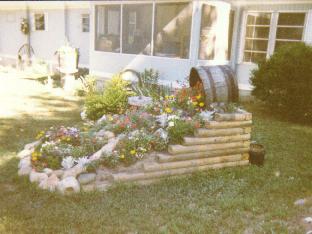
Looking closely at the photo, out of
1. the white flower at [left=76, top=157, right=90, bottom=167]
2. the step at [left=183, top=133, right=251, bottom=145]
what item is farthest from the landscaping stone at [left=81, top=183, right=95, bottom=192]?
the step at [left=183, top=133, right=251, bottom=145]

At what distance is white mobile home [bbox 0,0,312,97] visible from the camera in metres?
10.7

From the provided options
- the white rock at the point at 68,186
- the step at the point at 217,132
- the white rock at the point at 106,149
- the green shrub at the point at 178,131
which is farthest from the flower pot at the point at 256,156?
the white rock at the point at 68,186

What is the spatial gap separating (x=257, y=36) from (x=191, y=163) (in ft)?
25.3

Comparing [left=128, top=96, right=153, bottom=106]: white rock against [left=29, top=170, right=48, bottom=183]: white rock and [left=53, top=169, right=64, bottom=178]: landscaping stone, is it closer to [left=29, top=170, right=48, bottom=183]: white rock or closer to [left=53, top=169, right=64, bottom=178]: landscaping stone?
[left=53, top=169, right=64, bottom=178]: landscaping stone

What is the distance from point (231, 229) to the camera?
384 centimetres

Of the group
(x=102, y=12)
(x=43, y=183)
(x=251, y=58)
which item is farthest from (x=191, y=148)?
(x=102, y=12)

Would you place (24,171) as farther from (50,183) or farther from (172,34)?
(172,34)

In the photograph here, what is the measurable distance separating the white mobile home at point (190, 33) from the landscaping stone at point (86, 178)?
656cm

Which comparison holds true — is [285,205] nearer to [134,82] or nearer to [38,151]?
[38,151]

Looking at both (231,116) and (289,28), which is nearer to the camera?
(231,116)

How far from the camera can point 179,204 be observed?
14.4 ft

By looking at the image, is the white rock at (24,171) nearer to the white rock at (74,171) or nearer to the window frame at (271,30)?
the white rock at (74,171)

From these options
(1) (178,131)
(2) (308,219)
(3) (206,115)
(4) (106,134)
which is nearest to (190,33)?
(3) (206,115)

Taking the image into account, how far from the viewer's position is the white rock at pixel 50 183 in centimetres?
464
